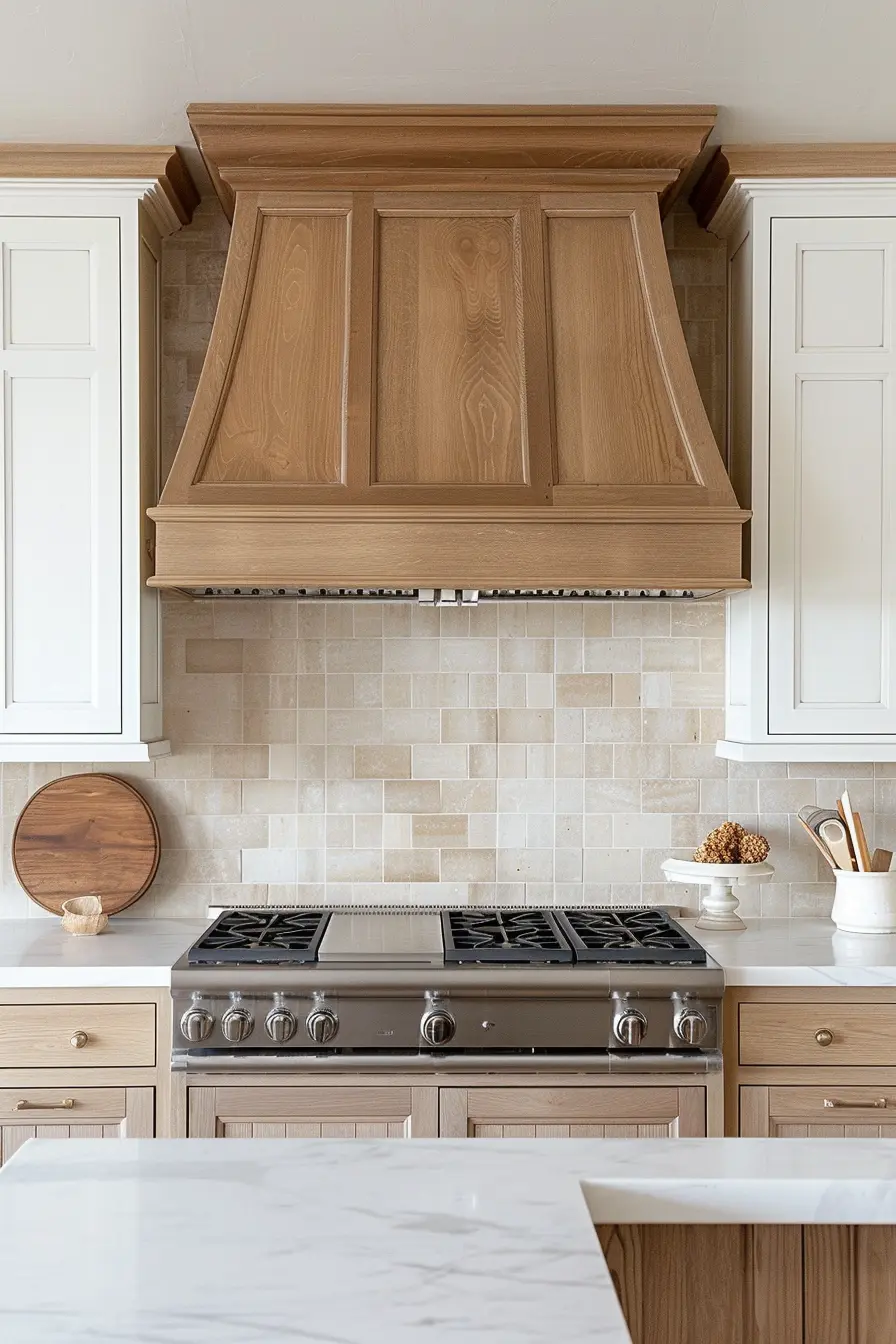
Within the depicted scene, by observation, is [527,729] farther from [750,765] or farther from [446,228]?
[446,228]

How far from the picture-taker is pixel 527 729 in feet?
9.89

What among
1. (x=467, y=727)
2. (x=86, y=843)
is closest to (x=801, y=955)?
(x=467, y=727)

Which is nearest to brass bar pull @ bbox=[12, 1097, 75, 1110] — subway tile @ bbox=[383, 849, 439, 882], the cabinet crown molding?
subway tile @ bbox=[383, 849, 439, 882]

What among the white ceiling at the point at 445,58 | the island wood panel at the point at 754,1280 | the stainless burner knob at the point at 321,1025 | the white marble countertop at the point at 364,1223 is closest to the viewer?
the white marble countertop at the point at 364,1223

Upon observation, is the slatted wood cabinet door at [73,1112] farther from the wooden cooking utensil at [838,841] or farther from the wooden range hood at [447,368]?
the wooden cooking utensil at [838,841]

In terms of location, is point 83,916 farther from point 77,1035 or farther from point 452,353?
point 452,353

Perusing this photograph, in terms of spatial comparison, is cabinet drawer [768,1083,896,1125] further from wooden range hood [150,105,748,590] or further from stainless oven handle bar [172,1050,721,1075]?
wooden range hood [150,105,748,590]

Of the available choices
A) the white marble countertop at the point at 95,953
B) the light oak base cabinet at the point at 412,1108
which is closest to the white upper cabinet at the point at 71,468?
the white marble countertop at the point at 95,953

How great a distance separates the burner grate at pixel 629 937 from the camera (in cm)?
242

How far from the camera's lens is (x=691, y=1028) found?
7.70 feet

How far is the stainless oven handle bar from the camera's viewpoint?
2.35m

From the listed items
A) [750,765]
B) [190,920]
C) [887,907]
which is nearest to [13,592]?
[190,920]

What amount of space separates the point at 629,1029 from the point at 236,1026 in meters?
0.80

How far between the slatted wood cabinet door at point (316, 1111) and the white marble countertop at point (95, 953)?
0.28 m
